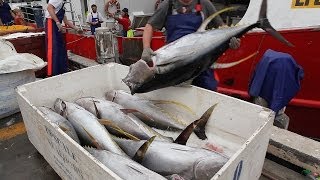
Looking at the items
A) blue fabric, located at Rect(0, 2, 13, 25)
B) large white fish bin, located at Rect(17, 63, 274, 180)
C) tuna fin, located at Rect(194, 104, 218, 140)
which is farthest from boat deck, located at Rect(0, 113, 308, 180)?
blue fabric, located at Rect(0, 2, 13, 25)

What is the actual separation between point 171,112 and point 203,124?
21.6 inches

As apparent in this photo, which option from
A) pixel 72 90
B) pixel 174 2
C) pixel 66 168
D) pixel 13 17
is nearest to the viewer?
pixel 66 168

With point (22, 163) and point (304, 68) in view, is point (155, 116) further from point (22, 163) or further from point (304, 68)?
point (304, 68)

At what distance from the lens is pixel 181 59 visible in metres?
2.75

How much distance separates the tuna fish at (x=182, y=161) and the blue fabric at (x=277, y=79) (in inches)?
A: 64.6

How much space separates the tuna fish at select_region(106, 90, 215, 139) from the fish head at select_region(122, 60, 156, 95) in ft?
0.73

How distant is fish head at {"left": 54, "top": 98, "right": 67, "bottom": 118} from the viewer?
2873 mm

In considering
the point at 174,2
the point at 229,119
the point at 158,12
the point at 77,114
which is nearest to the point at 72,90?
the point at 77,114

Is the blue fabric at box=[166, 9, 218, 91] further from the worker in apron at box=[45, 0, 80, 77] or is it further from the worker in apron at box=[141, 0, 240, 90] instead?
the worker in apron at box=[45, 0, 80, 77]

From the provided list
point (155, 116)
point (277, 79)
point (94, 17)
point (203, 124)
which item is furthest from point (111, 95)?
point (94, 17)

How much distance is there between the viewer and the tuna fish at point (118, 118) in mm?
2530

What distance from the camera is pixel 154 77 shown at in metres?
2.76

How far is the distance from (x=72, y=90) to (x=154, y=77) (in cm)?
123

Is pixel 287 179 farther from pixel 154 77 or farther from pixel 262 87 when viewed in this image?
pixel 154 77
